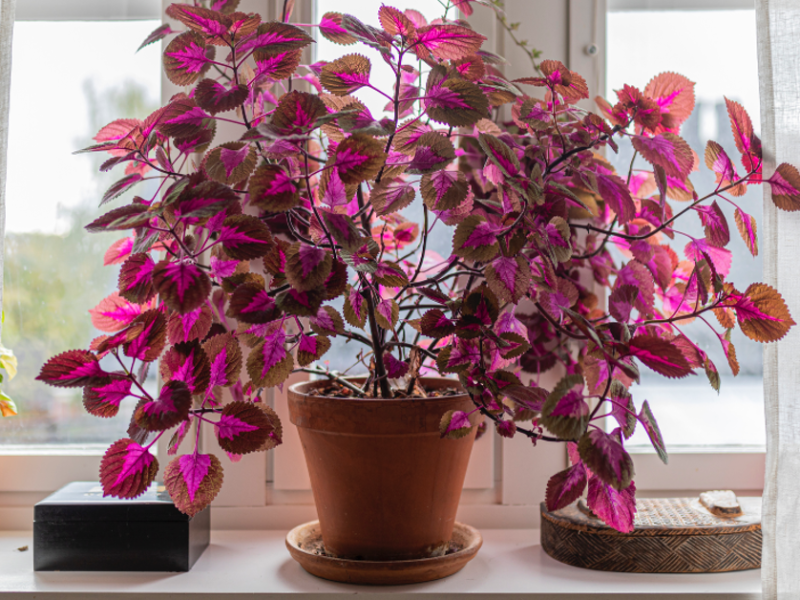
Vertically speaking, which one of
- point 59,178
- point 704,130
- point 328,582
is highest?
point 704,130

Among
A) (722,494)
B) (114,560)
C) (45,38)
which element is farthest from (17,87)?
(722,494)

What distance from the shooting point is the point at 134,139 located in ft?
2.55

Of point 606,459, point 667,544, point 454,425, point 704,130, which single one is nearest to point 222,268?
point 454,425

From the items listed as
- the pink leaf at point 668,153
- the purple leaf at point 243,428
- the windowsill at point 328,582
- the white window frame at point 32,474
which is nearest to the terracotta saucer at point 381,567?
the windowsill at point 328,582

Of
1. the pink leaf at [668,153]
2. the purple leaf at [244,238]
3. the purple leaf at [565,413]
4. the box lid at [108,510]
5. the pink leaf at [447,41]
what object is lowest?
the box lid at [108,510]

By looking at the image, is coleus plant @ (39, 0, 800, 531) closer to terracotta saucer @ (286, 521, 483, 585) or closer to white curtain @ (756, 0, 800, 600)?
white curtain @ (756, 0, 800, 600)

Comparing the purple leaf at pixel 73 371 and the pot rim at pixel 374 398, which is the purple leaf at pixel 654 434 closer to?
the pot rim at pixel 374 398

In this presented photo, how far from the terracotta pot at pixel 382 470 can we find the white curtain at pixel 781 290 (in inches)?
16.7

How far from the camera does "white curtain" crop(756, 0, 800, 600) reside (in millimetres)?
835

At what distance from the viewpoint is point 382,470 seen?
0.83 meters

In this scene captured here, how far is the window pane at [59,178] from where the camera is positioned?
3.90ft

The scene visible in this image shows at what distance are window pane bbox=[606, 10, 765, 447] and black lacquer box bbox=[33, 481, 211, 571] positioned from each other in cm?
87

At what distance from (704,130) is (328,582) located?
1.07m

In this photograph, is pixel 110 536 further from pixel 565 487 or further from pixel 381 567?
pixel 565 487
